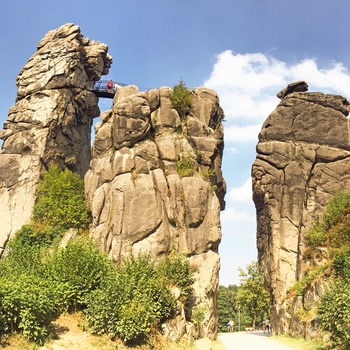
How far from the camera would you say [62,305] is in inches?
859

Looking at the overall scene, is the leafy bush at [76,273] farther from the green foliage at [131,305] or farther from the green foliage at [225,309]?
the green foliage at [225,309]

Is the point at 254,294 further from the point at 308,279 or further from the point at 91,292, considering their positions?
the point at 91,292

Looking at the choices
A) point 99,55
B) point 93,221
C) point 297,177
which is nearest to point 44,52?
point 99,55

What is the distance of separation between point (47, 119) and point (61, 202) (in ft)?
31.9

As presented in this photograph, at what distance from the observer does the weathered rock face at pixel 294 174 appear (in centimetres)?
3803

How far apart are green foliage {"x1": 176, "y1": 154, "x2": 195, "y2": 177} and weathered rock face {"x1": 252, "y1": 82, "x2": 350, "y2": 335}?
35.0ft

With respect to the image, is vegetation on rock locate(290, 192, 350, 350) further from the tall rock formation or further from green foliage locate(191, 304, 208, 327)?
the tall rock formation

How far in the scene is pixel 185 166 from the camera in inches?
1304

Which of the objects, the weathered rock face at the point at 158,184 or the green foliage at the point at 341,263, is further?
the weathered rock face at the point at 158,184

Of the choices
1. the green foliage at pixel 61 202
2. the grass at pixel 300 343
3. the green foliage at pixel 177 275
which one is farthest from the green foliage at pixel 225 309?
the green foliage at pixel 177 275

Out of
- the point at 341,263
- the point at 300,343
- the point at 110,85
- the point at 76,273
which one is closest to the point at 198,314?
the point at 300,343

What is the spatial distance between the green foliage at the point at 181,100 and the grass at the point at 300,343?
20.1 m

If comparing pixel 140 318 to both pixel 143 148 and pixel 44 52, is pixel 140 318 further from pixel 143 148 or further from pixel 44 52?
pixel 44 52

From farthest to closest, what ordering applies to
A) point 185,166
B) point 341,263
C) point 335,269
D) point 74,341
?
point 185,166 → point 335,269 → point 341,263 → point 74,341
